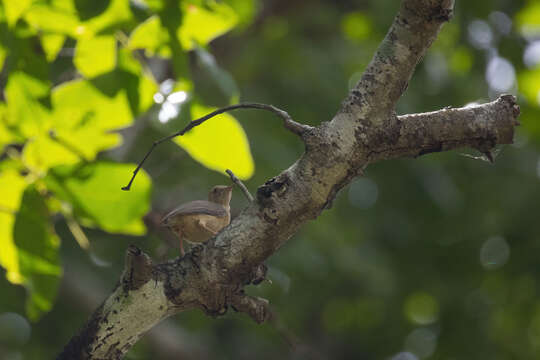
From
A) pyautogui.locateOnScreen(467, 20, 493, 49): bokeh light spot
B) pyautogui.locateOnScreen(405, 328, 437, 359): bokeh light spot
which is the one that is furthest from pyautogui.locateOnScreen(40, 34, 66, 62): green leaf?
pyautogui.locateOnScreen(405, 328, 437, 359): bokeh light spot

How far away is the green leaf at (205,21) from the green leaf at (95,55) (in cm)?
29

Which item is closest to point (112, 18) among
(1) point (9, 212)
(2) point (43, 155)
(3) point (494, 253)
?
(2) point (43, 155)

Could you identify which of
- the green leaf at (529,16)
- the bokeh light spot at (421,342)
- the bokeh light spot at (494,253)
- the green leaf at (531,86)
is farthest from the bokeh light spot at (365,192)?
the green leaf at (529,16)

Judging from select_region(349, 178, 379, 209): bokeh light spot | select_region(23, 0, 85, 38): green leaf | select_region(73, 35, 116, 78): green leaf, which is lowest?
select_region(349, 178, 379, 209): bokeh light spot

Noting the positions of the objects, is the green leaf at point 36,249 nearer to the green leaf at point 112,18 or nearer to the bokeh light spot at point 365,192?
the green leaf at point 112,18

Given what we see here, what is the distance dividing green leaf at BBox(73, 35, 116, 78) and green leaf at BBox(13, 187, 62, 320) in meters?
0.49

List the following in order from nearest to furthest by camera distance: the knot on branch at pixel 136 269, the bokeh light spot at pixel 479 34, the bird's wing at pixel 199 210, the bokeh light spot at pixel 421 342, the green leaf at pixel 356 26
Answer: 1. the knot on branch at pixel 136 269
2. the bird's wing at pixel 199 210
3. the bokeh light spot at pixel 479 34
4. the green leaf at pixel 356 26
5. the bokeh light spot at pixel 421 342

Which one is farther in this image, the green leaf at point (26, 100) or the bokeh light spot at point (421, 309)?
the bokeh light spot at point (421, 309)

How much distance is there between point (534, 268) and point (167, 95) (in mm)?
4525

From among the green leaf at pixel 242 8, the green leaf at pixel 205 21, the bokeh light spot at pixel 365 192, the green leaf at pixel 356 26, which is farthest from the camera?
the green leaf at pixel 356 26

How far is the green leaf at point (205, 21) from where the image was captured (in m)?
2.63

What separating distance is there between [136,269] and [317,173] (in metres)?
0.51

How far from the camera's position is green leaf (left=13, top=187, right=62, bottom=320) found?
233 cm

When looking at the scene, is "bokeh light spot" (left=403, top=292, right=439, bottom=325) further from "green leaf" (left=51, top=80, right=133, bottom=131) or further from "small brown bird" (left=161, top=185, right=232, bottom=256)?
"small brown bird" (left=161, top=185, right=232, bottom=256)
